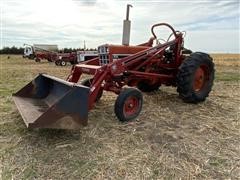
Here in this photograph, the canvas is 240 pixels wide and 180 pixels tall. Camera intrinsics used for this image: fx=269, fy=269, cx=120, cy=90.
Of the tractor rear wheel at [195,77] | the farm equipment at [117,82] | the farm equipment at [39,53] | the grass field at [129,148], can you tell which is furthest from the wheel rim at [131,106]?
the farm equipment at [39,53]

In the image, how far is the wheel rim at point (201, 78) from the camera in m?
5.52

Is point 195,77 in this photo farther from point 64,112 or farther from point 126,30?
point 64,112

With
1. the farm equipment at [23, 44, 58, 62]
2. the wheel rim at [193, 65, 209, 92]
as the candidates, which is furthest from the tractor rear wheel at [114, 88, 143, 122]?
the farm equipment at [23, 44, 58, 62]

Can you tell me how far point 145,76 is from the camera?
5070 mm

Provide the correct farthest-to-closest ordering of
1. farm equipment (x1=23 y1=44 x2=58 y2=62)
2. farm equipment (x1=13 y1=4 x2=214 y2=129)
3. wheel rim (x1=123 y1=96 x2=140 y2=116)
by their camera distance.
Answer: farm equipment (x1=23 y1=44 x2=58 y2=62), wheel rim (x1=123 y1=96 x2=140 y2=116), farm equipment (x1=13 y1=4 x2=214 y2=129)

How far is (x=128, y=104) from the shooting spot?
4.24m

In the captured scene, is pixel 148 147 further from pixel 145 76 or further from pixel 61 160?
pixel 145 76

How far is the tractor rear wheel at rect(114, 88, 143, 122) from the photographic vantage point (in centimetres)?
407

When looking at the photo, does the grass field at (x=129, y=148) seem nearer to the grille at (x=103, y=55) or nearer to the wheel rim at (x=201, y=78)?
the wheel rim at (x=201, y=78)

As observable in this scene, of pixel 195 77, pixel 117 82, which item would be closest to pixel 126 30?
pixel 117 82

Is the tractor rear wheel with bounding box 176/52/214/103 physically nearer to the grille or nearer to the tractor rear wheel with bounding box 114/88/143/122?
the tractor rear wheel with bounding box 114/88/143/122

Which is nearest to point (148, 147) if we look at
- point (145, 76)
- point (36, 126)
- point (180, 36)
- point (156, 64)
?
point (36, 126)

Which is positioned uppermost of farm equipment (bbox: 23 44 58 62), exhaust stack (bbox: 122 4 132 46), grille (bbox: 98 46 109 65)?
exhaust stack (bbox: 122 4 132 46)

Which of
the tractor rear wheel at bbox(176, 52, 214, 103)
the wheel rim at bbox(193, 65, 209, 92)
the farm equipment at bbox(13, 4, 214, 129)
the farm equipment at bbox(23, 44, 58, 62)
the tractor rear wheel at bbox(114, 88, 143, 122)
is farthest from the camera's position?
the farm equipment at bbox(23, 44, 58, 62)
